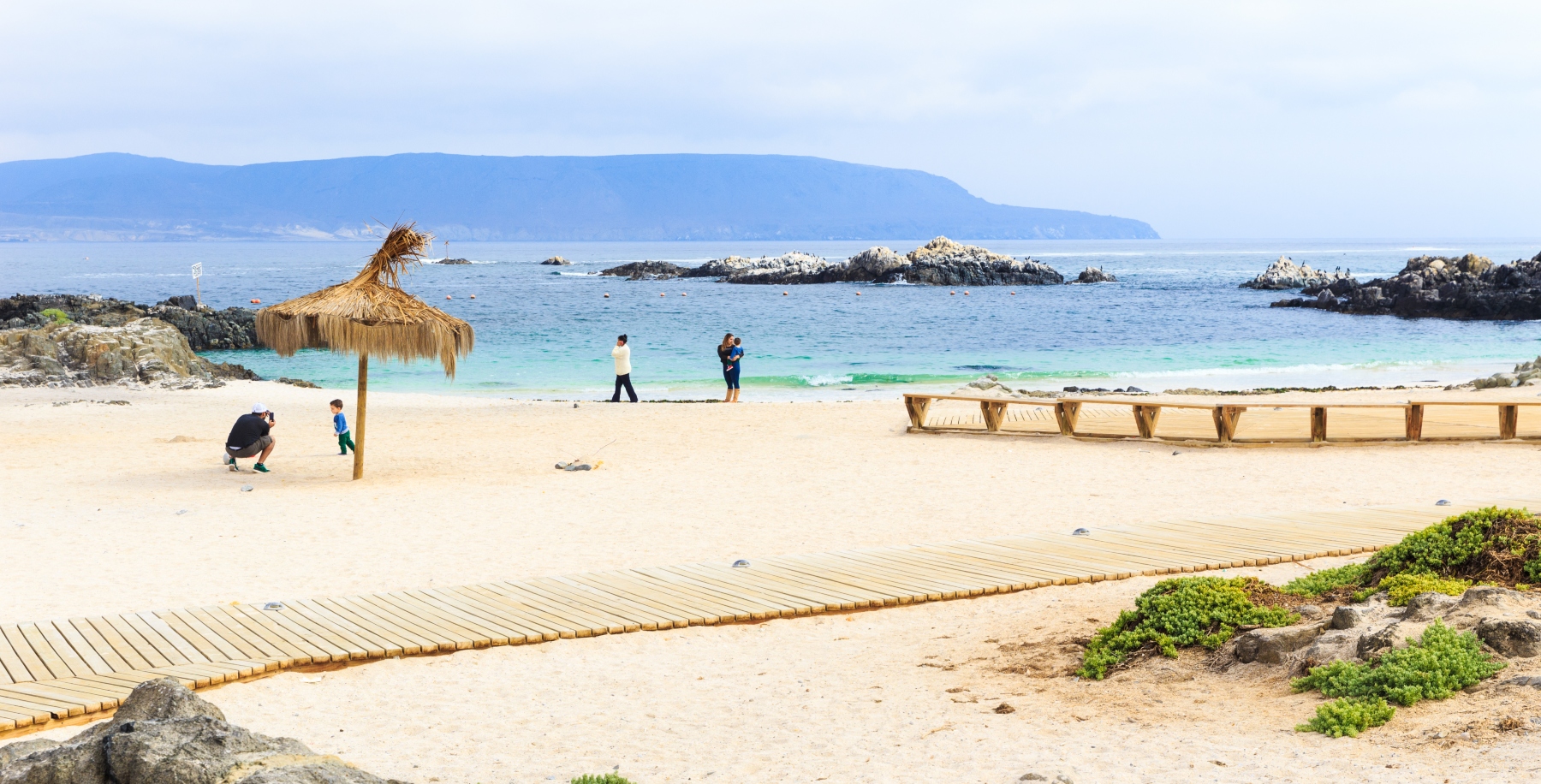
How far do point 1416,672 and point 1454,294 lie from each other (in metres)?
54.7

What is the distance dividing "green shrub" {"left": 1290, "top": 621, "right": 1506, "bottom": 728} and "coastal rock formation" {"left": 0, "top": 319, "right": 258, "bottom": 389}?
77.6 ft

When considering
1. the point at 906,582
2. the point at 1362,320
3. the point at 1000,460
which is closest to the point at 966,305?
the point at 1362,320

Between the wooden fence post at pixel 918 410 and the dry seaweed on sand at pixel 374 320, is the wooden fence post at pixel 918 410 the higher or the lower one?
the lower one

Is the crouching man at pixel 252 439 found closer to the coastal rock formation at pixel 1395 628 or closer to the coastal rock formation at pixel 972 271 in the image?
the coastal rock formation at pixel 1395 628

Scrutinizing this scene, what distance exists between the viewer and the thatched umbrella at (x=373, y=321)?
11.9 meters

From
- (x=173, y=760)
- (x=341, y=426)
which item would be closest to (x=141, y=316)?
(x=341, y=426)

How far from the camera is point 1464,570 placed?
5629 millimetres

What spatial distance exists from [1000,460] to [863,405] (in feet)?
25.4

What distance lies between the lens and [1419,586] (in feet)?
17.5

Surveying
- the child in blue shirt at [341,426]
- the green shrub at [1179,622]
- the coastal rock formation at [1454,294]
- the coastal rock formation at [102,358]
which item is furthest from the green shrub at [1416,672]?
the coastal rock formation at [1454,294]

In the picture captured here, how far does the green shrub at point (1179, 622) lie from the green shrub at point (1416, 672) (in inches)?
30.4

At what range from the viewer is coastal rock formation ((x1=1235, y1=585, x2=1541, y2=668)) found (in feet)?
15.0

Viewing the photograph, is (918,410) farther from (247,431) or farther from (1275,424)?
(247,431)

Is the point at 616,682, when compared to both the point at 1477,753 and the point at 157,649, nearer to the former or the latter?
the point at 157,649
